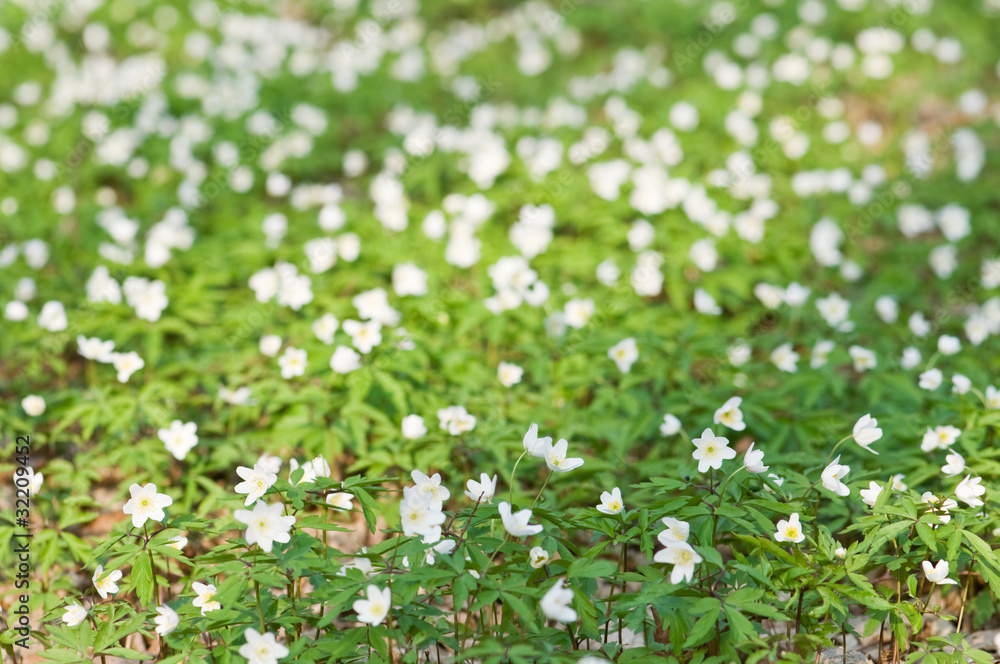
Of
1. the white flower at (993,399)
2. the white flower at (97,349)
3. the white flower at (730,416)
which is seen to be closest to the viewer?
the white flower at (730,416)

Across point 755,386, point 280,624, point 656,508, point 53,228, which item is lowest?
point 53,228

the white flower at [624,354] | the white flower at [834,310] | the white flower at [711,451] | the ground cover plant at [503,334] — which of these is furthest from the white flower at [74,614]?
the white flower at [834,310]

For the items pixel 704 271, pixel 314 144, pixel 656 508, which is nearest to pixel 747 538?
pixel 656 508

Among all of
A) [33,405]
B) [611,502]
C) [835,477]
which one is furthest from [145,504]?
Answer: [835,477]

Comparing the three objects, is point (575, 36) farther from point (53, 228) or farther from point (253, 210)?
point (53, 228)

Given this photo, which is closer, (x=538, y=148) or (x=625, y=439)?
(x=625, y=439)

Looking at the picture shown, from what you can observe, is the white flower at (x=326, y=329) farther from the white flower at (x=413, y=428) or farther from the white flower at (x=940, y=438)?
the white flower at (x=940, y=438)

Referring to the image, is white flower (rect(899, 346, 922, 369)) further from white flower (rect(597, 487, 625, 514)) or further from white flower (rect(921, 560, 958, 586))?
white flower (rect(597, 487, 625, 514))
